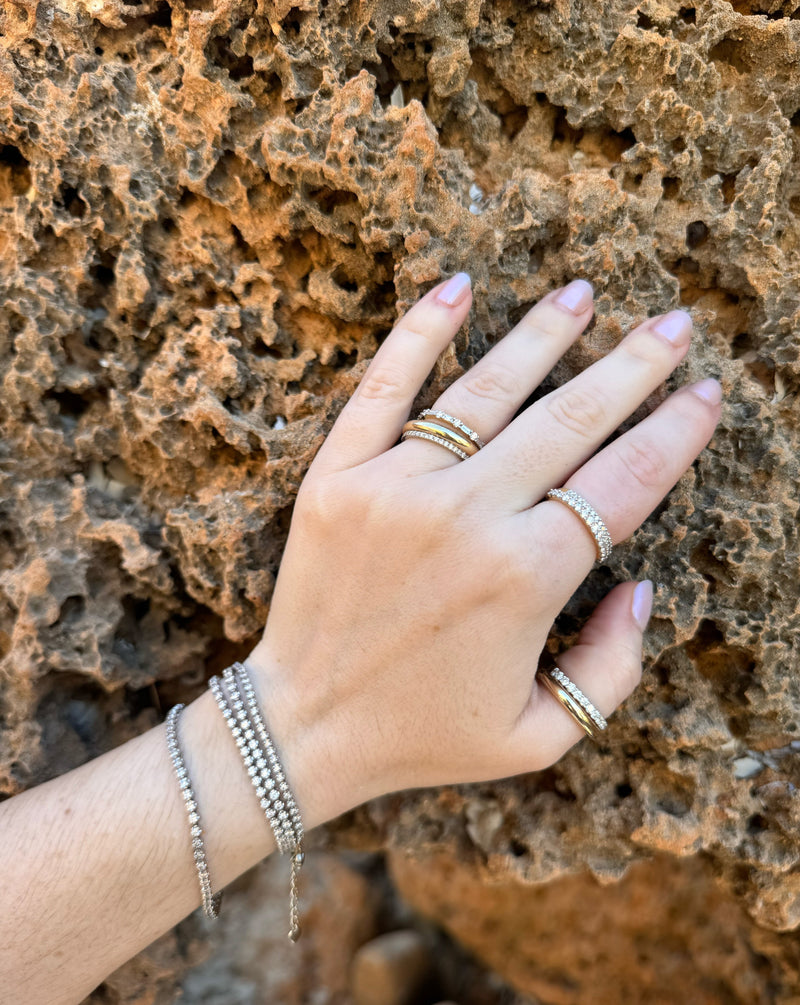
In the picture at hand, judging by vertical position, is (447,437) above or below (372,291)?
below

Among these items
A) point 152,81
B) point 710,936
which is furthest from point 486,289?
point 710,936

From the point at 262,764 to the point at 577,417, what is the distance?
2.49 feet

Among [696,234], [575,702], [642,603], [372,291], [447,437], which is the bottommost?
[575,702]

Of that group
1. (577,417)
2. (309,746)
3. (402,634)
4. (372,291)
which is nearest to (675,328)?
(577,417)

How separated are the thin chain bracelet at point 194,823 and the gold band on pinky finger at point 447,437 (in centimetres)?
66

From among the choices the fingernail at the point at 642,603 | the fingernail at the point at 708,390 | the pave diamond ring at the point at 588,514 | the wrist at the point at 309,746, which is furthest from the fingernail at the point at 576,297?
the wrist at the point at 309,746

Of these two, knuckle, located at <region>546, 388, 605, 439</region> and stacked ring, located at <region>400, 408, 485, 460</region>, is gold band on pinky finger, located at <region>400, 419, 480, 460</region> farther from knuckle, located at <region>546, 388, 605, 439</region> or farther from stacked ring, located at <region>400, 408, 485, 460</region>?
knuckle, located at <region>546, 388, 605, 439</region>

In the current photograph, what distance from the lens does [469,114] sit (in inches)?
51.9

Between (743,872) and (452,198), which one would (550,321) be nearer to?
(452,198)

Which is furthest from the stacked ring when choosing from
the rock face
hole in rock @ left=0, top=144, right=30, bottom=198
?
hole in rock @ left=0, top=144, right=30, bottom=198

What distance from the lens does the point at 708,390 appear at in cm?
114

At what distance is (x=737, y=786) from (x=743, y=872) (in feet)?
0.71

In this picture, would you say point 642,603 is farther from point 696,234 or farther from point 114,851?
point 114,851

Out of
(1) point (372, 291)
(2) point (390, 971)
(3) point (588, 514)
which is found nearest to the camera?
→ (3) point (588, 514)
